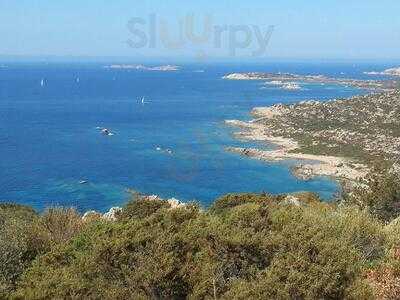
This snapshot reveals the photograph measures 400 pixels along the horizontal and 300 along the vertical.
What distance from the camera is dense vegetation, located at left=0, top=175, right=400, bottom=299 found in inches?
489

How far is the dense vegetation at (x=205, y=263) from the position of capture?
40.8 ft

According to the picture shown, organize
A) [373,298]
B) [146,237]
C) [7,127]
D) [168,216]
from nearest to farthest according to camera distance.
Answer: [373,298] → [146,237] → [168,216] → [7,127]

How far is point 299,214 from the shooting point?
18.2m

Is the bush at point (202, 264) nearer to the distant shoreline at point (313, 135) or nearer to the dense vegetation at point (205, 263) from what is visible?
the dense vegetation at point (205, 263)

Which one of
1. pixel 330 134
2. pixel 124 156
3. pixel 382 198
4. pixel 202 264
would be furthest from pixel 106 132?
pixel 202 264

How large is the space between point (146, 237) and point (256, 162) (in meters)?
60.8

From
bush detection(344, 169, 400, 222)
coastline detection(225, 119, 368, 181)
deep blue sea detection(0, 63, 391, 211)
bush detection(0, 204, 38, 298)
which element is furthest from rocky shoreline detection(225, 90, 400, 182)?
bush detection(0, 204, 38, 298)

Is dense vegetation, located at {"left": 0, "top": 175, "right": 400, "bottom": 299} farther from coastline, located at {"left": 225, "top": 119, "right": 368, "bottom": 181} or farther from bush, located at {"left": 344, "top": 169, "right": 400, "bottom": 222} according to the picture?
coastline, located at {"left": 225, "top": 119, "right": 368, "bottom": 181}

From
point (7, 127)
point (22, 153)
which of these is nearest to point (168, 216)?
point (22, 153)

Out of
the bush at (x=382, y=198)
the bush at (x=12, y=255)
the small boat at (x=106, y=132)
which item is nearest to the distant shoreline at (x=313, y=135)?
the small boat at (x=106, y=132)

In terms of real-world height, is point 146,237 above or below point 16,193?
above

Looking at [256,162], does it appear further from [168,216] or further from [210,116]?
[168,216]

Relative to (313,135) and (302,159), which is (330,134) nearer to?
(313,135)

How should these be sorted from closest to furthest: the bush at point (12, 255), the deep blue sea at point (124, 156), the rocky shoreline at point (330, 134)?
the bush at point (12, 255) → the deep blue sea at point (124, 156) → the rocky shoreline at point (330, 134)
